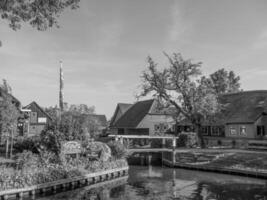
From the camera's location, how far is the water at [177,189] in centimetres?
2108

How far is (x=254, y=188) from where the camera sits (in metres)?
23.5

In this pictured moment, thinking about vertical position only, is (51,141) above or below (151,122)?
below

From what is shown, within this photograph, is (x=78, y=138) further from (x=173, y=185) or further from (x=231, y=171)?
(x=231, y=171)

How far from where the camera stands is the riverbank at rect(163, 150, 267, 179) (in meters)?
28.9

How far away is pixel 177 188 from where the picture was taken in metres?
23.9

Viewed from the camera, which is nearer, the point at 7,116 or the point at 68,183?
the point at 68,183

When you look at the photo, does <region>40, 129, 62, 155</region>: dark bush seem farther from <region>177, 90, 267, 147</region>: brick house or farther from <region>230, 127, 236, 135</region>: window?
<region>230, 127, 236, 135</region>: window

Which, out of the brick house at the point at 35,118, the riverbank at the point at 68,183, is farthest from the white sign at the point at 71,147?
the brick house at the point at 35,118

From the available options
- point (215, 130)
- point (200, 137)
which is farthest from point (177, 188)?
point (215, 130)

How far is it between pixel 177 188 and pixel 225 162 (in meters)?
10.4

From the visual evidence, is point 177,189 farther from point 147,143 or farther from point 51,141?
point 147,143

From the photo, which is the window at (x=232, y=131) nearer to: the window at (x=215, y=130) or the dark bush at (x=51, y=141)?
the window at (x=215, y=130)

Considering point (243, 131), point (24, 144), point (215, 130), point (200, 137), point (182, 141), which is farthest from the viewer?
point (215, 130)

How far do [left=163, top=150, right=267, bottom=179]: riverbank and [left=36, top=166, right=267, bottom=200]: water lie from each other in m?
1.13
